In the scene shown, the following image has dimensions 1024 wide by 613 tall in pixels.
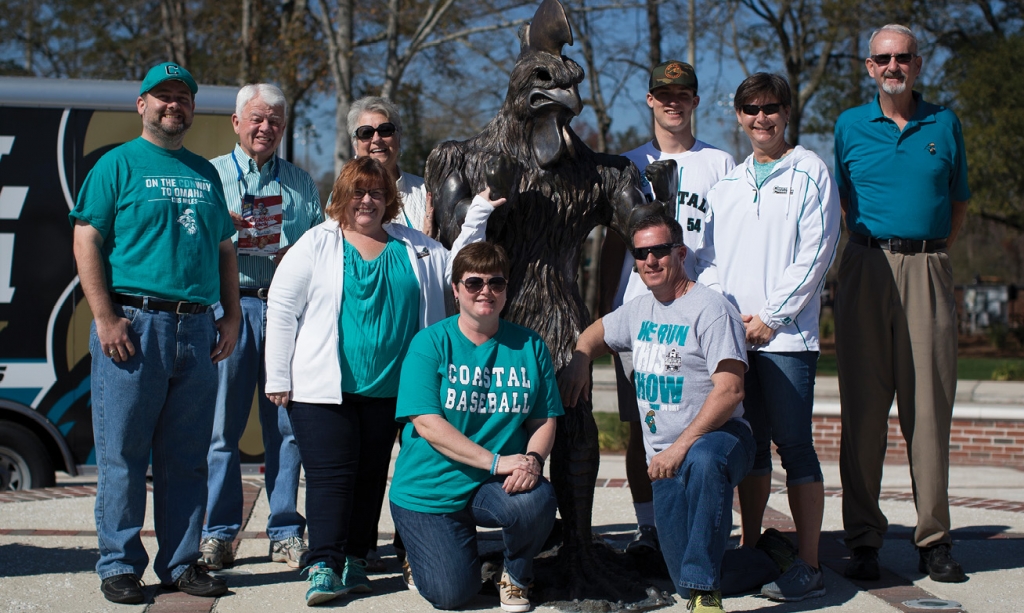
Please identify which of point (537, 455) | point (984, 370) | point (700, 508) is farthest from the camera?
point (984, 370)

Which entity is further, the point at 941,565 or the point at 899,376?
the point at 899,376

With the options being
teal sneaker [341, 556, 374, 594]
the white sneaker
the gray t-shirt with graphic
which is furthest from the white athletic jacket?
teal sneaker [341, 556, 374, 594]

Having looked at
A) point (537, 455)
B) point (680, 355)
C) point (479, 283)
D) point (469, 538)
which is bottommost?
point (469, 538)

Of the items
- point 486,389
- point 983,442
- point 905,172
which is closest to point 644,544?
point 486,389

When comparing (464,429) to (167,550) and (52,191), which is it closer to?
(167,550)

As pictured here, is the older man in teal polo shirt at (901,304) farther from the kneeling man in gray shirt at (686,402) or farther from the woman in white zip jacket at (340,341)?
the woman in white zip jacket at (340,341)

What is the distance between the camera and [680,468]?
3496mm

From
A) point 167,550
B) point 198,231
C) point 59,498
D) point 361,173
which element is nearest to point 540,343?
point 361,173

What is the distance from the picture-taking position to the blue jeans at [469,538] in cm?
352

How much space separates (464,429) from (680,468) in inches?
30.7

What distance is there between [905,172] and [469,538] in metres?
2.36

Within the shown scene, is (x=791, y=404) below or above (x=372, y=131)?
below

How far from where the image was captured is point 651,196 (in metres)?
3.99

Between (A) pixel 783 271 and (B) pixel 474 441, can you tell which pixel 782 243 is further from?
(B) pixel 474 441
